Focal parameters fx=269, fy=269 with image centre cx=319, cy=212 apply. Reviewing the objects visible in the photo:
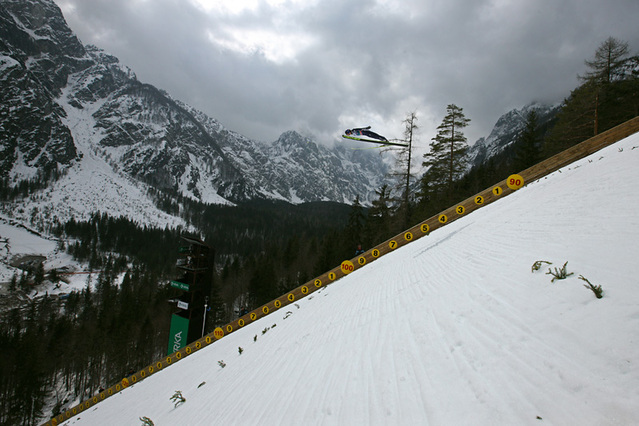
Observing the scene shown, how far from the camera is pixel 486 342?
101 inches

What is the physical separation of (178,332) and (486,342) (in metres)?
27.8

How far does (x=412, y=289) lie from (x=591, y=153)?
8.58 m

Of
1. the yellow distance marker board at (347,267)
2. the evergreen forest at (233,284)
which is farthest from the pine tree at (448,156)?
the yellow distance marker board at (347,267)

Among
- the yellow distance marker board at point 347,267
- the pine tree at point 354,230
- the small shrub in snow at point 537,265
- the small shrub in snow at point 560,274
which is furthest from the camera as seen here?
the pine tree at point 354,230

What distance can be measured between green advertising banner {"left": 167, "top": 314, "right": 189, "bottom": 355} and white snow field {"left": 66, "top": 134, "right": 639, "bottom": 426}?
2038 centimetres

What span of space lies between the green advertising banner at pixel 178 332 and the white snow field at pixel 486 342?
2038cm

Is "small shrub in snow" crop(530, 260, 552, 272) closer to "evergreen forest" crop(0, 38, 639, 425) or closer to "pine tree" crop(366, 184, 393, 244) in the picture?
"evergreen forest" crop(0, 38, 639, 425)

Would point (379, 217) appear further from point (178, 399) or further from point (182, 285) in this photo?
point (178, 399)

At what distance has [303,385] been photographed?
353cm

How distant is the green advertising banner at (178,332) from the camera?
78.7 feet

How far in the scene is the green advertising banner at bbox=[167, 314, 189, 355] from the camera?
23984 millimetres

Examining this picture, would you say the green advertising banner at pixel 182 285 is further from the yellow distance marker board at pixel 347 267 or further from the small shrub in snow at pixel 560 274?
the small shrub in snow at pixel 560 274

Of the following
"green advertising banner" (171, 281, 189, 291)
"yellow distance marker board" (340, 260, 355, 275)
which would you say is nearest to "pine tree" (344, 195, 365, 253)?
"green advertising banner" (171, 281, 189, 291)

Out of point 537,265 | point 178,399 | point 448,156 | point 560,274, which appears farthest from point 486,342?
point 448,156
